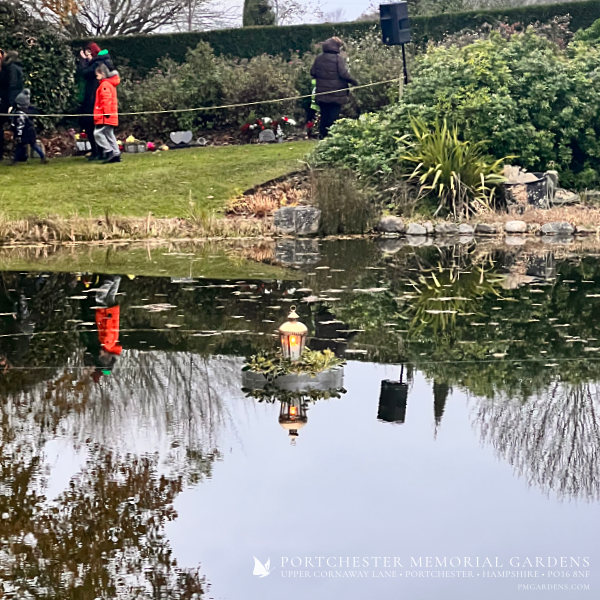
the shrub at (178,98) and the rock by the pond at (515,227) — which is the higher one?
the shrub at (178,98)

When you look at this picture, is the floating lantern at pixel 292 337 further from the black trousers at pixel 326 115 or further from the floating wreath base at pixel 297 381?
the black trousers at pixel 326 115

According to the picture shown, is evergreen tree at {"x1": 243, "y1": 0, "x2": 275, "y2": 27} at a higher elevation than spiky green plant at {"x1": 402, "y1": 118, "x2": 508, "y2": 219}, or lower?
higher

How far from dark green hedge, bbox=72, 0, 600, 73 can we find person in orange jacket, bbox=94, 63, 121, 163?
5.99 metres

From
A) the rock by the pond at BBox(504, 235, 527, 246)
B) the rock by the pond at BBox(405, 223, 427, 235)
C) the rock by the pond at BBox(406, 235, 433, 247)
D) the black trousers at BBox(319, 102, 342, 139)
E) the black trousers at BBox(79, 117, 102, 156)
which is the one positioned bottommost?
the rock by the pond at BBox(406, 235, 433, 247)

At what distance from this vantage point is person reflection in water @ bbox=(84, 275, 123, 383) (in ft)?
32.3

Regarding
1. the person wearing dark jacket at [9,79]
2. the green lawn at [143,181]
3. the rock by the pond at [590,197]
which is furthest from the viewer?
the person wearing dark jacket at [9,79]

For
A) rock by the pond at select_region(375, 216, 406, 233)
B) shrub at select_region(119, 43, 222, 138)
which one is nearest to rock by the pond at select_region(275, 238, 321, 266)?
rock by the pond at select_region(375, 216, 406, 233)

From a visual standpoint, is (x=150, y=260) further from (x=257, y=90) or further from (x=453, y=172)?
(x=257, y=90)

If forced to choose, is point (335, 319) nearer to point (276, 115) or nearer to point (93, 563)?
point (93, 563)

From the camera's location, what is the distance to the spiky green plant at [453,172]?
797 inches

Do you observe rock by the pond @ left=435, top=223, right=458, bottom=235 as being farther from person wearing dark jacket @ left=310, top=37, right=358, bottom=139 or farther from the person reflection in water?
the person reflection in water

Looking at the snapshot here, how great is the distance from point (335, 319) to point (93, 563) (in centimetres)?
621

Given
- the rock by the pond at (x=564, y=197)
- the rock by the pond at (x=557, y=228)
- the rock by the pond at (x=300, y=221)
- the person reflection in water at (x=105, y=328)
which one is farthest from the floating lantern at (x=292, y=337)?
the rock by the pond at (x=564, y=197)

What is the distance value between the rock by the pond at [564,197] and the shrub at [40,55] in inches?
458
